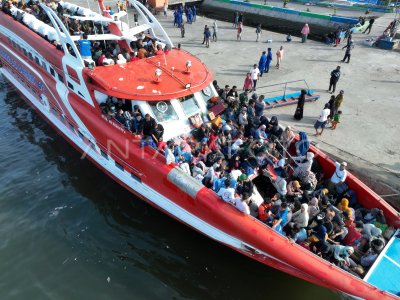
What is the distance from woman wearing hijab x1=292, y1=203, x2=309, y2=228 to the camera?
26.1 ft

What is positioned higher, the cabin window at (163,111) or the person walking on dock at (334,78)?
the cabin window at (163,111)

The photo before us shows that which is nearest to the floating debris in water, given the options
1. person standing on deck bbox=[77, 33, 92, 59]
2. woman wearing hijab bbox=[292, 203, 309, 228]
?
person standing on deck bbox=[77, 33, 92, 59]

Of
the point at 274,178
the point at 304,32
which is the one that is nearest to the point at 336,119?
the point at 274,178

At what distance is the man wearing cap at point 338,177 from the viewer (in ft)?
29.9

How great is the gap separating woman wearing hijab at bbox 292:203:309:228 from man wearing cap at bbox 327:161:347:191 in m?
1.77

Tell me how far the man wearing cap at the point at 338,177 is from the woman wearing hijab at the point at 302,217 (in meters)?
1.77

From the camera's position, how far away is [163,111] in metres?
10.2

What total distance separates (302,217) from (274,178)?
1.62 m

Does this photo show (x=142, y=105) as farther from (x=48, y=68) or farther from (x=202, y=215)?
(x=48, y=68)

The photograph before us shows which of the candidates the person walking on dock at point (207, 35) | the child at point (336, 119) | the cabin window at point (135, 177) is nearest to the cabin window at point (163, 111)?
the cabin window at point (135, 177)

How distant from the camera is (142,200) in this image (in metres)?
10.9

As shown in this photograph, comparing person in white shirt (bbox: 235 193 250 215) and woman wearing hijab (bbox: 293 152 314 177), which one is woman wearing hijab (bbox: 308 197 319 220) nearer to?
woman wearing hijab (bbox: 293 152 314 177)

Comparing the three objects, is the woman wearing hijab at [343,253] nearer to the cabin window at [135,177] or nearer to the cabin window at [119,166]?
the cabin window at [135,177]

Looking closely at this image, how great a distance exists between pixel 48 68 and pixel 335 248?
36.2 feet
